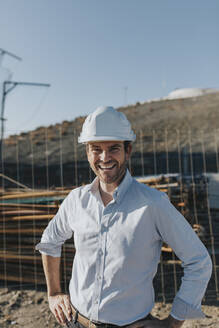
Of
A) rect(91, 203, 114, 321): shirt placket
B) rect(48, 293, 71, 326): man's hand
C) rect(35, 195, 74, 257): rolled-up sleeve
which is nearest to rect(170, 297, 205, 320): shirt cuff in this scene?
rect(91, 203, 114, 321): shirt placket

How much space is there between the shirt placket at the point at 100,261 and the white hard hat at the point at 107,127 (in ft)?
1.21

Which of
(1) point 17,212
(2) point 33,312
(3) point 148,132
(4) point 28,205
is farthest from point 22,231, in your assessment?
(3) point 148,132

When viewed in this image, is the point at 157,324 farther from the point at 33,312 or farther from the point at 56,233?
the point at 33,312

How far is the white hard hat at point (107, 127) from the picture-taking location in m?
1.50

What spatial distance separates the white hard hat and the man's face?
1.9 inches

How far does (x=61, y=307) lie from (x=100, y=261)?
50 centimetres

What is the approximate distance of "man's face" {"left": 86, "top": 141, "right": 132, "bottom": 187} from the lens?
152 centimetres

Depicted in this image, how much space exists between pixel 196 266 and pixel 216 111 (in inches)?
1090

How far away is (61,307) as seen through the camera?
1718 mm

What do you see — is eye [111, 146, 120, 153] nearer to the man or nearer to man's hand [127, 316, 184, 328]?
the man

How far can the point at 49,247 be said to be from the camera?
6.01ft

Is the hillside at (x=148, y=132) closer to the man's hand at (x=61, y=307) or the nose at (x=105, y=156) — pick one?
the man's hand at (x=61, y=307)

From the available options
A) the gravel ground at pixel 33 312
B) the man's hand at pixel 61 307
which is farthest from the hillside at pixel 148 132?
the man's hand at pixel 61 307

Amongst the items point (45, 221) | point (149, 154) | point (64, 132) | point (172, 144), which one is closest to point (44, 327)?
point (45, 221)
